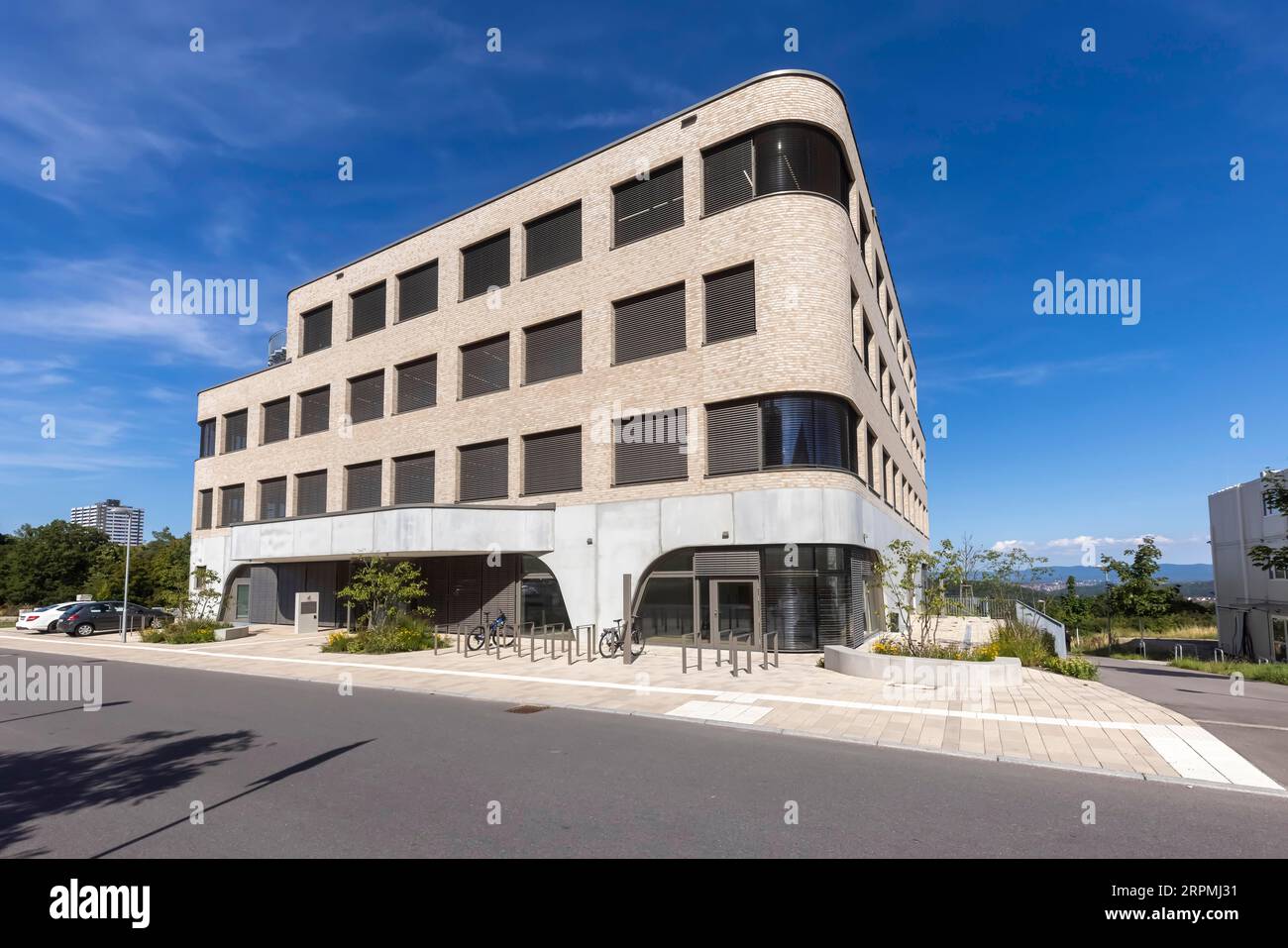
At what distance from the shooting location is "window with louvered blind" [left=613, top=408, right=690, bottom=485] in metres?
21.5

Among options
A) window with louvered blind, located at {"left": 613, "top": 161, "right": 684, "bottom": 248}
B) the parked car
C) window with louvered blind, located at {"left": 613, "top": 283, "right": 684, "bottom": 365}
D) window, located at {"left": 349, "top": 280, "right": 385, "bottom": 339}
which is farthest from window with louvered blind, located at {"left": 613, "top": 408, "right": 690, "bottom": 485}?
the parked car

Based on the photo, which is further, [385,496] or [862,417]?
[385,496]

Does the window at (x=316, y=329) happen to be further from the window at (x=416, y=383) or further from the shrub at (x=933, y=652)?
the shrub at (x=933, y=652)

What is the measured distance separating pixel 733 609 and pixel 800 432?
5.47 metres

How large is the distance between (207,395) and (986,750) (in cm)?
4398

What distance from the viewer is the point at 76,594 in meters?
60.3

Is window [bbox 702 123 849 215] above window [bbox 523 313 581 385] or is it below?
above

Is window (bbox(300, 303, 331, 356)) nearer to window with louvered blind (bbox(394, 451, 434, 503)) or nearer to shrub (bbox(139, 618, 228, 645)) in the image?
window with louvered blind (bbox(394, 451, 434, 503))

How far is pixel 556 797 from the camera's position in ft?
22.5

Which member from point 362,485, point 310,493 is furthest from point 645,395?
point 310,493

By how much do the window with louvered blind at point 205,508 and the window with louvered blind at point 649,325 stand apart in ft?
92.9

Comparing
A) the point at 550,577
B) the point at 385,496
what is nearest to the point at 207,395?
the point at 385,496

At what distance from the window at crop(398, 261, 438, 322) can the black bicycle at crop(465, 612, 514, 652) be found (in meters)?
13.6
